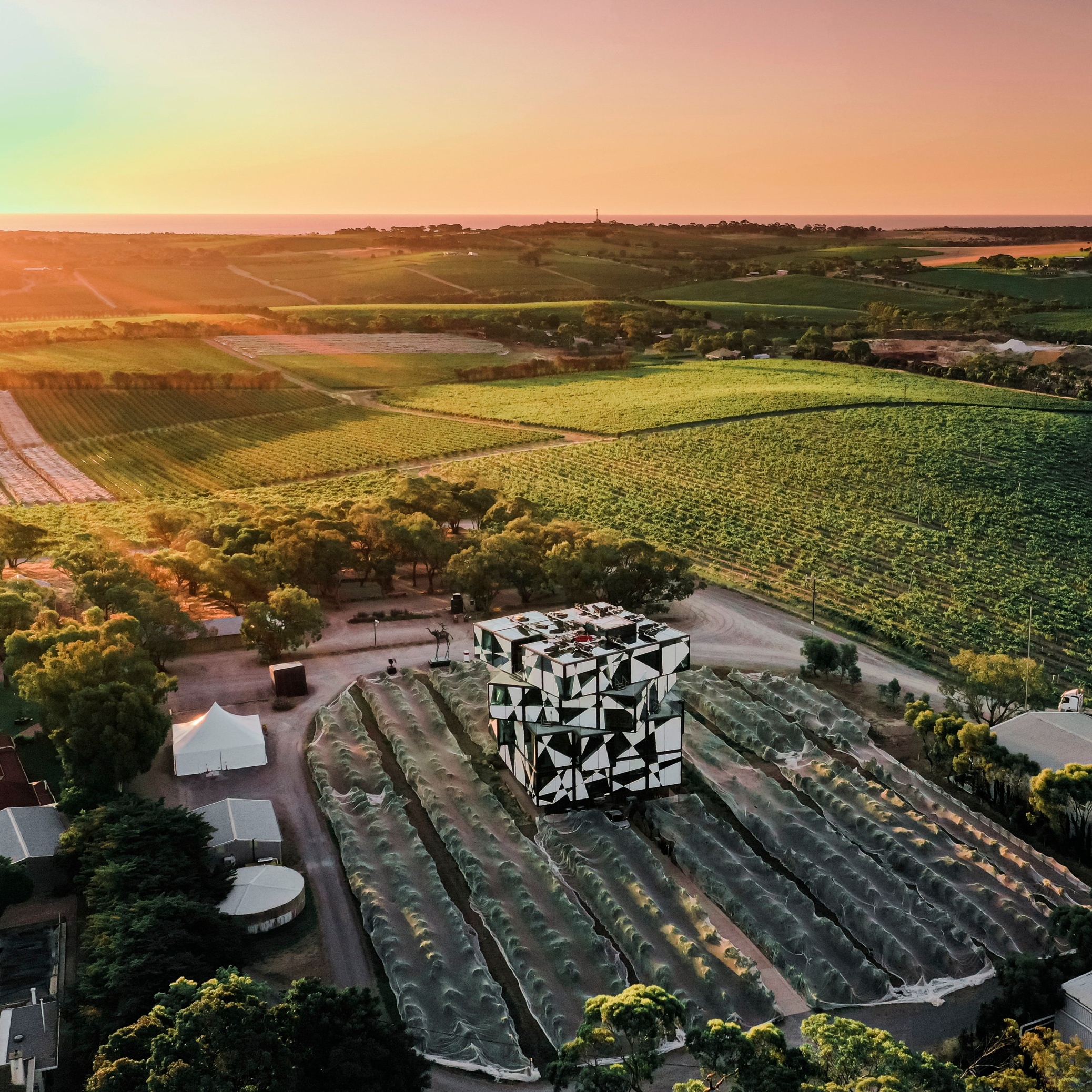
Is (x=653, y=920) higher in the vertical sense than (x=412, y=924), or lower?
lower

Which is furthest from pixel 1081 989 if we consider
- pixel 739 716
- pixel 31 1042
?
pixel 31 1042

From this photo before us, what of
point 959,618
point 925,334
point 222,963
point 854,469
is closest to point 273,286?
point 925,334

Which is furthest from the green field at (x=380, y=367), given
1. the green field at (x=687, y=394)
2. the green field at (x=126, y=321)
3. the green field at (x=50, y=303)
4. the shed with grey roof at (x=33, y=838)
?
the shed with grey roof at (x=33, y=838)

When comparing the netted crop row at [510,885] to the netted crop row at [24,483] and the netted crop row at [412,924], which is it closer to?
the netted crop row at [412,924]

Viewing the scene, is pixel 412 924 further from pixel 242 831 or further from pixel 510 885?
pixel 242 831

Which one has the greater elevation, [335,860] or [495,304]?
[495,304]

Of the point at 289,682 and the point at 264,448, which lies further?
the point at 264,448

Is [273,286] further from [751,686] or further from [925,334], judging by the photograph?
[751,686]

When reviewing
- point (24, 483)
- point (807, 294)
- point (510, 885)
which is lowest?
point (510, 885)
